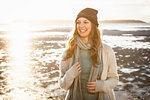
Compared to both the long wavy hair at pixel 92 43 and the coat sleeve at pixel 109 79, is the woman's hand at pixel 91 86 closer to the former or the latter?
the coat sleeve at pixel 109 79

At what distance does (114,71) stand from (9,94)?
5.42 m

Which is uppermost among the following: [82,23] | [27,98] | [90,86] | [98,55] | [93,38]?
[82,23]

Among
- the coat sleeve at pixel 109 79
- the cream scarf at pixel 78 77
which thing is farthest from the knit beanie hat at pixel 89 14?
the coat sleeve at pixel 109 79

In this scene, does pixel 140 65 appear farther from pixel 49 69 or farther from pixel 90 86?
pixel 90 86

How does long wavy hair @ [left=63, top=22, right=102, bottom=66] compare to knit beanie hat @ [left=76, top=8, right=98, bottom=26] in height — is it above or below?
below

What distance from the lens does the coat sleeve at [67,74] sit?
8.69 feet

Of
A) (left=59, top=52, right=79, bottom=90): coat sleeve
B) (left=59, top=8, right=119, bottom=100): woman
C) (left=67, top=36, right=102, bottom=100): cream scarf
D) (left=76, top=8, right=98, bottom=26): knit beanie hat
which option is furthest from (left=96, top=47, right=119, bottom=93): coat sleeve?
(left=76, top=8, right=98, bottom=26): knit beanie hat

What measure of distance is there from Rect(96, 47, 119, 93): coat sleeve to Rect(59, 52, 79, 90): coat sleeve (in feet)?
1.21

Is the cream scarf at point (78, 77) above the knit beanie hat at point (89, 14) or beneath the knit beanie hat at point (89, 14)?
beneath

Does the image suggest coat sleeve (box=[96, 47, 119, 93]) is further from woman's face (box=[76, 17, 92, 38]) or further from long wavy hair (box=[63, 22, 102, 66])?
woman's face (box=[76, 17, 92, 38])

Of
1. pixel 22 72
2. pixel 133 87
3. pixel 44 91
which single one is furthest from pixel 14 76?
pixel 133 87

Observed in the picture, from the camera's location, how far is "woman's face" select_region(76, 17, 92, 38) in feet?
9.07

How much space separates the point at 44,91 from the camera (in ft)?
24.1

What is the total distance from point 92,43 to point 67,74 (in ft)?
1.98
